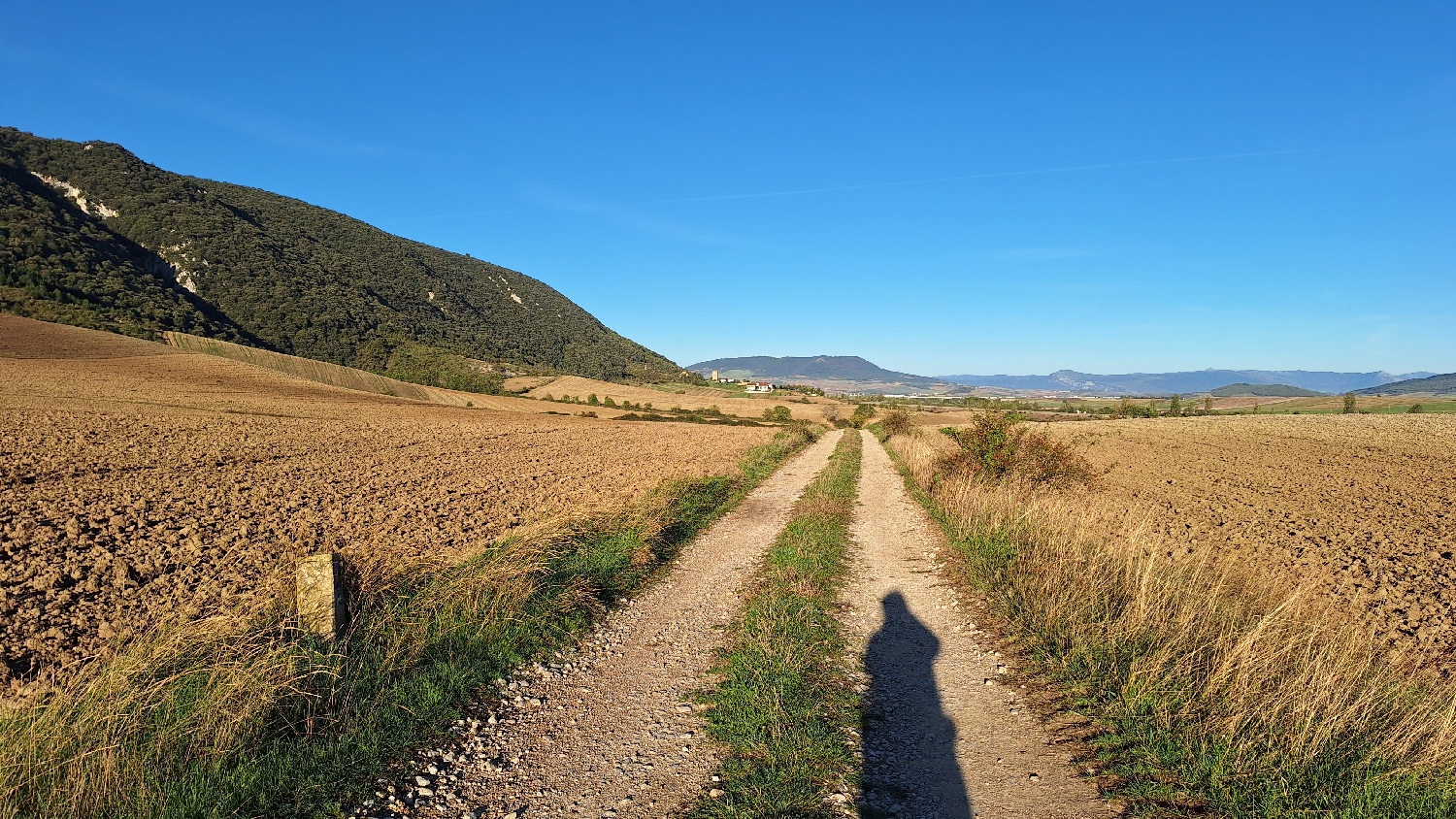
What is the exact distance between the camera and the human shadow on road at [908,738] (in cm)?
443

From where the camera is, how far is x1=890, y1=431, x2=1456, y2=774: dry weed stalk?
15.9ft

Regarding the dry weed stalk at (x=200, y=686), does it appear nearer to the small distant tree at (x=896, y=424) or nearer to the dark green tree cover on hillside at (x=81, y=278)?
the small distant tree at (x=896, y=424)

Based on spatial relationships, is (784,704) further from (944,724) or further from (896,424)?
(896,424)

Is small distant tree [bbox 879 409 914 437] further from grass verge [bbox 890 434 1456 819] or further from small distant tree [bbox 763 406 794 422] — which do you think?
grass verge [bbox 890 434 1456 819]

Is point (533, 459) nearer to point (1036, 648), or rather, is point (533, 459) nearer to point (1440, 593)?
point (1036, 648)

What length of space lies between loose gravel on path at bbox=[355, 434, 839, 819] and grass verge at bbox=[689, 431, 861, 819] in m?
0.23

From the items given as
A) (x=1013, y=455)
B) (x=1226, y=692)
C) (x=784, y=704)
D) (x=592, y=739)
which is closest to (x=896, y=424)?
(x=1013, y=455)

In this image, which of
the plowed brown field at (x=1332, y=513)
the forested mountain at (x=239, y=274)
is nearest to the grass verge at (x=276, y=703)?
the plowed brown field at (x=1332, y=513)

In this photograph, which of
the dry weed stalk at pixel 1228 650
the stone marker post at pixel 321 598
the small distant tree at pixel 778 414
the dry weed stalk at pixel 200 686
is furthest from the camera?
the small distant tree at pixel 778 414

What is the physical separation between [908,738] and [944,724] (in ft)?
1.57

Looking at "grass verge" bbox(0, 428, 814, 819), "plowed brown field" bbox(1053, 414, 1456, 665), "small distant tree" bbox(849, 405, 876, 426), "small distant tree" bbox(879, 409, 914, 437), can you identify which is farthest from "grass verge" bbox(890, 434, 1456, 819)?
"small distant tree" bbox(849, 405, 876, 426)

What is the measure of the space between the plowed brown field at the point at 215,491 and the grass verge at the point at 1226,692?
28.8 ft

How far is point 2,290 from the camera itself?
70250 millimetres

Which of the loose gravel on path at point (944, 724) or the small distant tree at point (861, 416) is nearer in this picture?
the loose gravel on path at point (944, 724)
